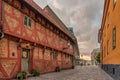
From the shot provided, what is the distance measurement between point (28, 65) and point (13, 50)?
119 inches

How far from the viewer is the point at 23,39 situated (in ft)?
42.1

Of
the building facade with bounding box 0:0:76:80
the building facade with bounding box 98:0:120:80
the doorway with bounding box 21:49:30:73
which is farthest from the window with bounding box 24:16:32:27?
the building facade with bounding box 98:0:120:80

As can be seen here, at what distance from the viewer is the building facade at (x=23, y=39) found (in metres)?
10.6

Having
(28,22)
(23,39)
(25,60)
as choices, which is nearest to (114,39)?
(23,39)

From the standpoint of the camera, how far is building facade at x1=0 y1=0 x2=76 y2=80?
418 inches

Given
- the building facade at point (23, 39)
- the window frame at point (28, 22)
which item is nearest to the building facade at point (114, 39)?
the building facade at point (23, 39)

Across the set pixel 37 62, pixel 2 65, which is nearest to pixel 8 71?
pixel 2 65

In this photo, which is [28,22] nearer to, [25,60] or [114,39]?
[25,60]

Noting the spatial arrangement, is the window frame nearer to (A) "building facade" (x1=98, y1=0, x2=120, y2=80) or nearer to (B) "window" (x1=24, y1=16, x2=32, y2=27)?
(B) "window" (x1=24, y1=16, x2=32, y2=27)

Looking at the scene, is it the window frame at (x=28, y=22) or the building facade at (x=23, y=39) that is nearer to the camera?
the building facade at (x=23, y=39)

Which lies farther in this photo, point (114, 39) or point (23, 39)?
point (23, 39)

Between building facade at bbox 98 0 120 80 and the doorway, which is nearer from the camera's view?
building facade at bbox 98 0 120 80

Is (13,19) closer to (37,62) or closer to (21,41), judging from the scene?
(21,41)

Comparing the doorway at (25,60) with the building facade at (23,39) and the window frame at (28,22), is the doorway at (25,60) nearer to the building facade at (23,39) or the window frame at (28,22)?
the building facade at (23,39)
